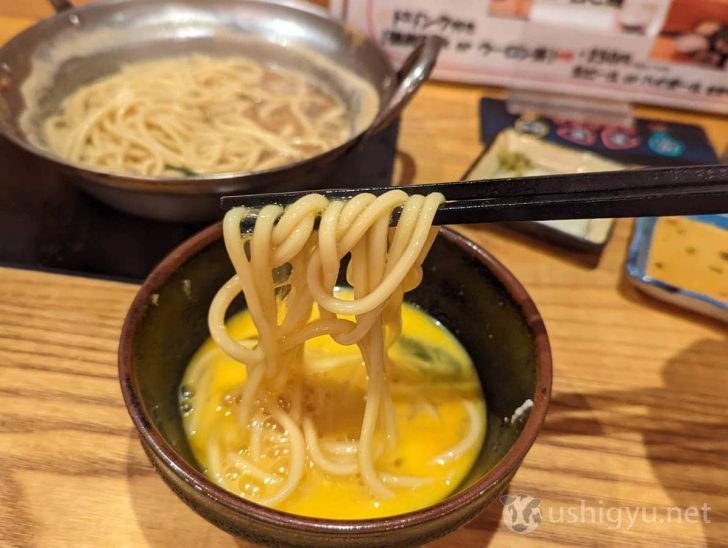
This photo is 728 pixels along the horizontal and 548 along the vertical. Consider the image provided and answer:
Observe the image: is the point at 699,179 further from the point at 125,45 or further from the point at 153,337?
the point at 125,45

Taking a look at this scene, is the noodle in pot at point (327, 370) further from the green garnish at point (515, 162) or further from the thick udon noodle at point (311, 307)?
the green garnish at point (515, 162)

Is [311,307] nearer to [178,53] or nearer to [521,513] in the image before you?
[521,513]

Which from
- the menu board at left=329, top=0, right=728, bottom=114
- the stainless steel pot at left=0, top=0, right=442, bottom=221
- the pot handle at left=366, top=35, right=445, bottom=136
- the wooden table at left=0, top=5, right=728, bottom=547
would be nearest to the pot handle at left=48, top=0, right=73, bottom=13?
the stainless steel pot at left=0, top=0, right=442, bottom=221

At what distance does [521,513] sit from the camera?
1.10 meters

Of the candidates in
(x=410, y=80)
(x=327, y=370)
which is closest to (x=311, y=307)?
(x=327, y=370)

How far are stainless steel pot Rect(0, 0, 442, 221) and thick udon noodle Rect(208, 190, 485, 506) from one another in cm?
46

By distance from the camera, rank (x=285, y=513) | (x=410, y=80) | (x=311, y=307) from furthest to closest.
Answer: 1. (x=410, y=80)
2. (x=311, y=307)
3. (x=285, y=513)

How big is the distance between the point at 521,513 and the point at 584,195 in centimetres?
60

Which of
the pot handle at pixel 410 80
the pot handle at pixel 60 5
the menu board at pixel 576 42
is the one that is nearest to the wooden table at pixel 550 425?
the pot handle at pixel 410 80

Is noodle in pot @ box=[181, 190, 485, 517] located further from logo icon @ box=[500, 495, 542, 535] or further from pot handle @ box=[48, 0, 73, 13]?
pot handle @ box=[48, 0, 73, 13]

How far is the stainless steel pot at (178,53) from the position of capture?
142 cm

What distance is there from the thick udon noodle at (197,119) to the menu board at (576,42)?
43 cm

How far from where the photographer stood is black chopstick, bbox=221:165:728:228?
84 cm

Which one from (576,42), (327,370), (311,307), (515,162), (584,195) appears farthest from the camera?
(576,42)
